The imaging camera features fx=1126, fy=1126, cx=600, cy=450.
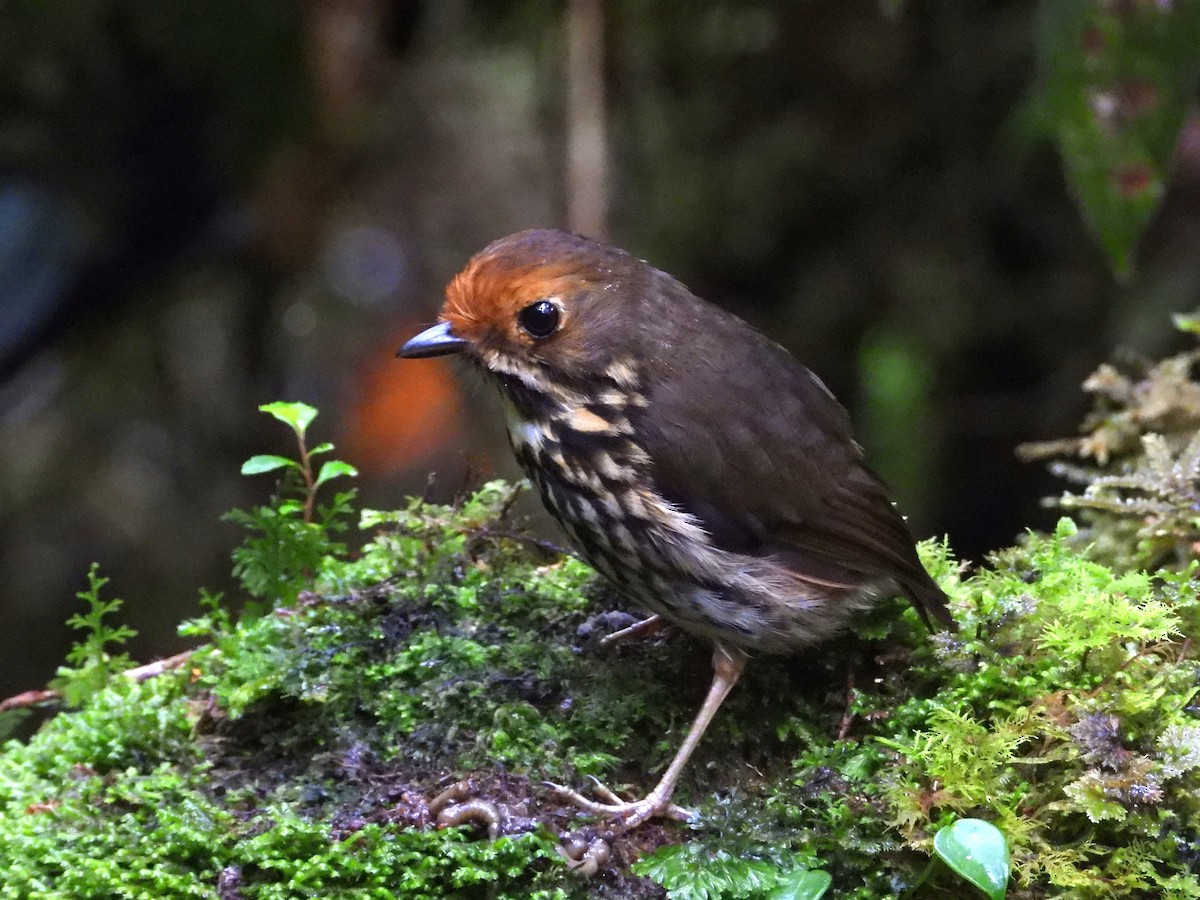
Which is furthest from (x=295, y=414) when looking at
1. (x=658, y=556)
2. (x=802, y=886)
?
(x=802, y=886)

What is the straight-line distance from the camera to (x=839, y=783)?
190 centimetres

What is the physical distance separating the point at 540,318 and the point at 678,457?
0.40 meters

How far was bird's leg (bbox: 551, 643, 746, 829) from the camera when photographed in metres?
1.90

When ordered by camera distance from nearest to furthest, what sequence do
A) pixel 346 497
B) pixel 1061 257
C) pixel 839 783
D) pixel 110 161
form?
pixel 839 783 → pixel 346 497 → pixel 110 161 → pixel 1061 257

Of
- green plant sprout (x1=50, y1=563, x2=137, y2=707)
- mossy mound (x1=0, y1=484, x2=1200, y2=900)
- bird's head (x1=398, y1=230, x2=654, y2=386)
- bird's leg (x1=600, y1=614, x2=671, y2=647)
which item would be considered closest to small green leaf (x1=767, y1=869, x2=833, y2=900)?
mossy mound (x1=0, y1=484, x2=1200, y2=900)

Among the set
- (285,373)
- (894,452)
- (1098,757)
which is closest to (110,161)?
(285,373)

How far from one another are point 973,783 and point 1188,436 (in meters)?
1.43

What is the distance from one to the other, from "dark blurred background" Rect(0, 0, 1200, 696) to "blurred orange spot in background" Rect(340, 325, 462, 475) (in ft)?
0.05

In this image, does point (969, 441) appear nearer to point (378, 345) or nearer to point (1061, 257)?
point (1061, 257)

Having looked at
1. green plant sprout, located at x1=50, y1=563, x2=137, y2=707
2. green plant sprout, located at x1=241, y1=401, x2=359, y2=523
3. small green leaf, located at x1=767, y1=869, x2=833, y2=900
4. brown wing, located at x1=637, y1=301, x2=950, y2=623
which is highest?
green plant sprout, located at x1=241, y1=401, x2=359, y2=523

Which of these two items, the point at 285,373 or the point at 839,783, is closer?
the point at 839,783

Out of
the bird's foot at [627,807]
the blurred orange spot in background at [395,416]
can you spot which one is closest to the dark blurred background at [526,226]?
the blurred orange spot in background at [395,416]

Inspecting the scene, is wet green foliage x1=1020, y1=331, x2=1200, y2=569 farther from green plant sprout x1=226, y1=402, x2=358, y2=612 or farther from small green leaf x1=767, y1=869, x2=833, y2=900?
green plant sprout x1=226, y1=402, x2=358, y2=612

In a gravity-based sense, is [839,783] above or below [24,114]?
below
